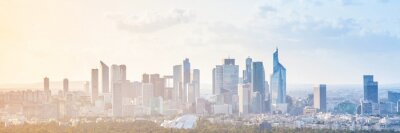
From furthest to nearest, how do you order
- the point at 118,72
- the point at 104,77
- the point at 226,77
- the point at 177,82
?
the point at 226,77 < the point at 104,77 < the point at 118,72 < the point at 177,82

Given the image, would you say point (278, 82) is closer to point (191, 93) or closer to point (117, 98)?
point (191, 93)

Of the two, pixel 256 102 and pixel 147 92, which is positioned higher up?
pixel 147 92

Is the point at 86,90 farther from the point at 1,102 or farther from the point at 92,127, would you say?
the point at 92,127

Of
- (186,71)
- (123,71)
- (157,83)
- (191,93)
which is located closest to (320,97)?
(191,93)

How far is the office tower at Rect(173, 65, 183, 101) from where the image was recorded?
65312 millimetres

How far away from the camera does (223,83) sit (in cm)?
6962

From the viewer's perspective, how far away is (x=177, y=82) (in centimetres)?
6788

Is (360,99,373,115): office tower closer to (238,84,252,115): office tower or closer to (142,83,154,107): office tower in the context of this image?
(238,84,252,115): office tower

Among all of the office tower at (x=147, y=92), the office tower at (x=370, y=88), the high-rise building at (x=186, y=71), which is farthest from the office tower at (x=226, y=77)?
the office tower at (x=370, y=88)

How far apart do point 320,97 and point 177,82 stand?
48.4ft

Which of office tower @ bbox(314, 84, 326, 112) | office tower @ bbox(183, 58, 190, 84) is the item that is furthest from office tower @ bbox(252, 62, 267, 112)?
office tower @ bbox(183, 58, 190, 84)

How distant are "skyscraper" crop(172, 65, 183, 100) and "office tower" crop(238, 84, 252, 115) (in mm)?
6103

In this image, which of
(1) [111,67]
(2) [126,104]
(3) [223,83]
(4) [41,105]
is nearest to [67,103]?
(4) [41,105]

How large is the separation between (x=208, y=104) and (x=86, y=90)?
2226cm
